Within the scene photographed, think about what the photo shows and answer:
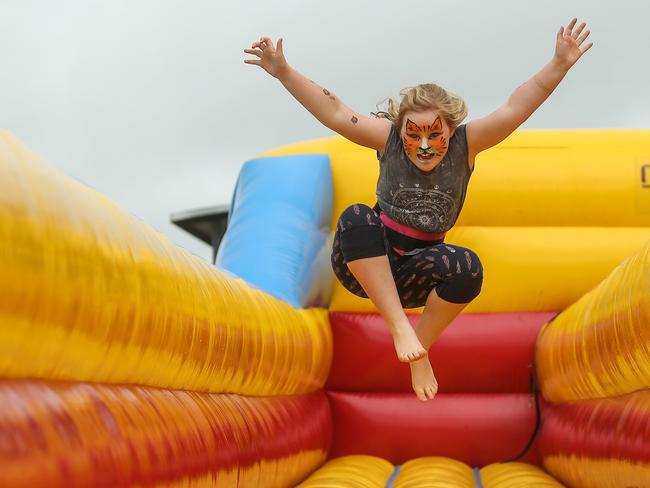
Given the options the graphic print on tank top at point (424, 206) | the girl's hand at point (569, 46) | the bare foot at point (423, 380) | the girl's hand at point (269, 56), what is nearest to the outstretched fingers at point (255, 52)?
the girl's hand at point (269, 56)

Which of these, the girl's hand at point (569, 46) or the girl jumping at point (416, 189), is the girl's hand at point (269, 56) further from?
the girl's hand at point (569, 46)

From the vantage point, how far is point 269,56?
1.84 m

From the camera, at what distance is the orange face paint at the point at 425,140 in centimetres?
190

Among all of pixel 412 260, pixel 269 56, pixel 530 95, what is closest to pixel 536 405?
pixel 412 260

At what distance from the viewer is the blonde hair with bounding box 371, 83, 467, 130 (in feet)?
6.21

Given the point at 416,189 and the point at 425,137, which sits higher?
the point at 425,137

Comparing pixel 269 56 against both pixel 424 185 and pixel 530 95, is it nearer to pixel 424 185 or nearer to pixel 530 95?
pixel 424 185

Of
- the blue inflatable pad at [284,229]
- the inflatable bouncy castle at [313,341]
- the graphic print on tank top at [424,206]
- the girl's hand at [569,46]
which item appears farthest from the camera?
the blue inflatable pad at [284,229]

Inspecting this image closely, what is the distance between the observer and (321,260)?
292 cm

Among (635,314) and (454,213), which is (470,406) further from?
(635,314)

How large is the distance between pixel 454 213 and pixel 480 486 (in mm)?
826

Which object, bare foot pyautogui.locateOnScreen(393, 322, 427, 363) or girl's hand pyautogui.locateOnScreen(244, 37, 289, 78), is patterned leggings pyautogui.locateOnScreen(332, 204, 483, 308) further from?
girl's hand pyautogui.locateOnScreen(244, 37, 289, 78)

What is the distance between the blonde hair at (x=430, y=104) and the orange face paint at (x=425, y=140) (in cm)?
3

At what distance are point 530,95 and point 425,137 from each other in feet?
0.80
